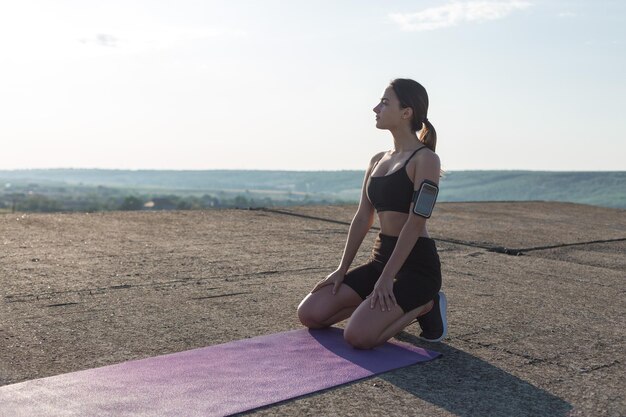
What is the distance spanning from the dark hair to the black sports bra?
97mm

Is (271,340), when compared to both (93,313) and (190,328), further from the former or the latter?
(93,313)

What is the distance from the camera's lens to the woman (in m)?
4.05

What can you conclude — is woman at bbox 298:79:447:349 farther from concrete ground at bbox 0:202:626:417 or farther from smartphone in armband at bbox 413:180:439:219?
concrete ground at bbox 0:202:626:417

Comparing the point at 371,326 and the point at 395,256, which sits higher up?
the point at 395,256

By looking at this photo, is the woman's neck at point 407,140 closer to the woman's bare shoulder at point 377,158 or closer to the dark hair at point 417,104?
the dark hair at point 417,104

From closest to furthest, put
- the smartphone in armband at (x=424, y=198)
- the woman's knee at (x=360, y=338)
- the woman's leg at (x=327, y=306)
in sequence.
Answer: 1. the woman's knee at (x=360, y=338)
2. the smartphone in armband at (x=424, y=198)
3. the woman's leg at (x=327, y=306)

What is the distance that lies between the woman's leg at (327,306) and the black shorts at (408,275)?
0.05 meters

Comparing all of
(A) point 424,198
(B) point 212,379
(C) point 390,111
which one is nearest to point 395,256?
(A) point 424,198

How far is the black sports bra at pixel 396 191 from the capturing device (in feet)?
13.9

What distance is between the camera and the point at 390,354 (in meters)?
3.95

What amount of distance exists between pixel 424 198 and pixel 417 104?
536mm

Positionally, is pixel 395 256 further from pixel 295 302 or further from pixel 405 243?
pixel 295 302

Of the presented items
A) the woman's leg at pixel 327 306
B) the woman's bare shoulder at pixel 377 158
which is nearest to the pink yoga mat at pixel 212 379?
the woman's leg at pixel 327 306

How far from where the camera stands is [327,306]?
4.34 meters
